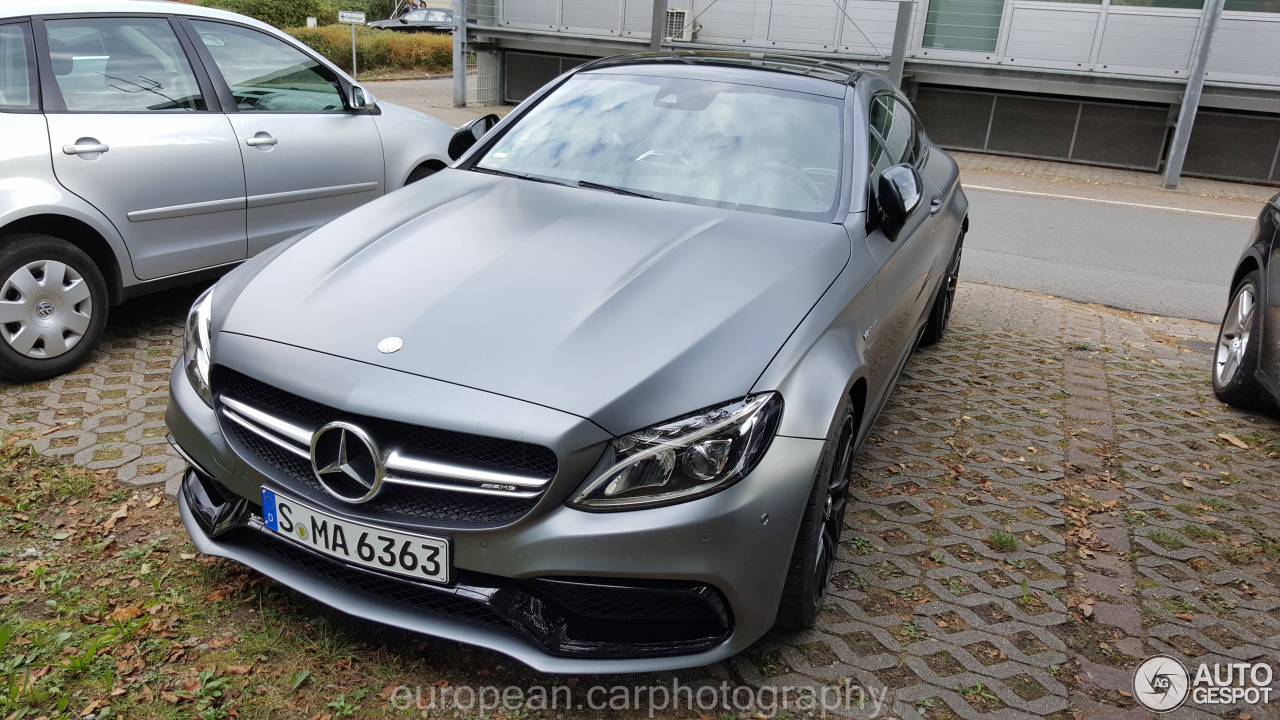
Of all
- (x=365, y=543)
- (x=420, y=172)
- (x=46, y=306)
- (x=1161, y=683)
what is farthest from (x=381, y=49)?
(x=1161, y=683)

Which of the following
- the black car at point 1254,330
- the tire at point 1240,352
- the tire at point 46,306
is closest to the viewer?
the tire at point 46,306

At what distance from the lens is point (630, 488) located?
2324 mm

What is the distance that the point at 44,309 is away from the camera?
434 centimetres

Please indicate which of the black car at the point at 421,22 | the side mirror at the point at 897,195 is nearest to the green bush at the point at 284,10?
the black car at the point at 421,22

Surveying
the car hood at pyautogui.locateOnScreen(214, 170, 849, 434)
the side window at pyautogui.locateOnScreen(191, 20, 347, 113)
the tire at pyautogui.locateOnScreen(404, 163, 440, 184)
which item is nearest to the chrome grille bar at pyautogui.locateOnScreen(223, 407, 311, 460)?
the car hood at pyautogui.locateOnScreen(214, 170, 849, 434)

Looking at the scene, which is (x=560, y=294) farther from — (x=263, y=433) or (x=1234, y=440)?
(x=1234, y=440)

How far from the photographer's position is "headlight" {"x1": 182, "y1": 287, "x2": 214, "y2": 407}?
2.78m

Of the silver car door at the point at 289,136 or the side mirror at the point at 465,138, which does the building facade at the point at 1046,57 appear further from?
the side mirror at the point at 465,138

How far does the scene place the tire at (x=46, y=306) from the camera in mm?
4207

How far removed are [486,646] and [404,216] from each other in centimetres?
169

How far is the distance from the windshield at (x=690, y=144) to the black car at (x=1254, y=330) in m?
2.62

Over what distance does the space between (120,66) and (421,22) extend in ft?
98.9

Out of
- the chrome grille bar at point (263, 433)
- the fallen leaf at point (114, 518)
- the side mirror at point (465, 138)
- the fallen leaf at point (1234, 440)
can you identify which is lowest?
the fallen leaf at point (114, 518)

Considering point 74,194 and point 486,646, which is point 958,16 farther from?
point 486,646
